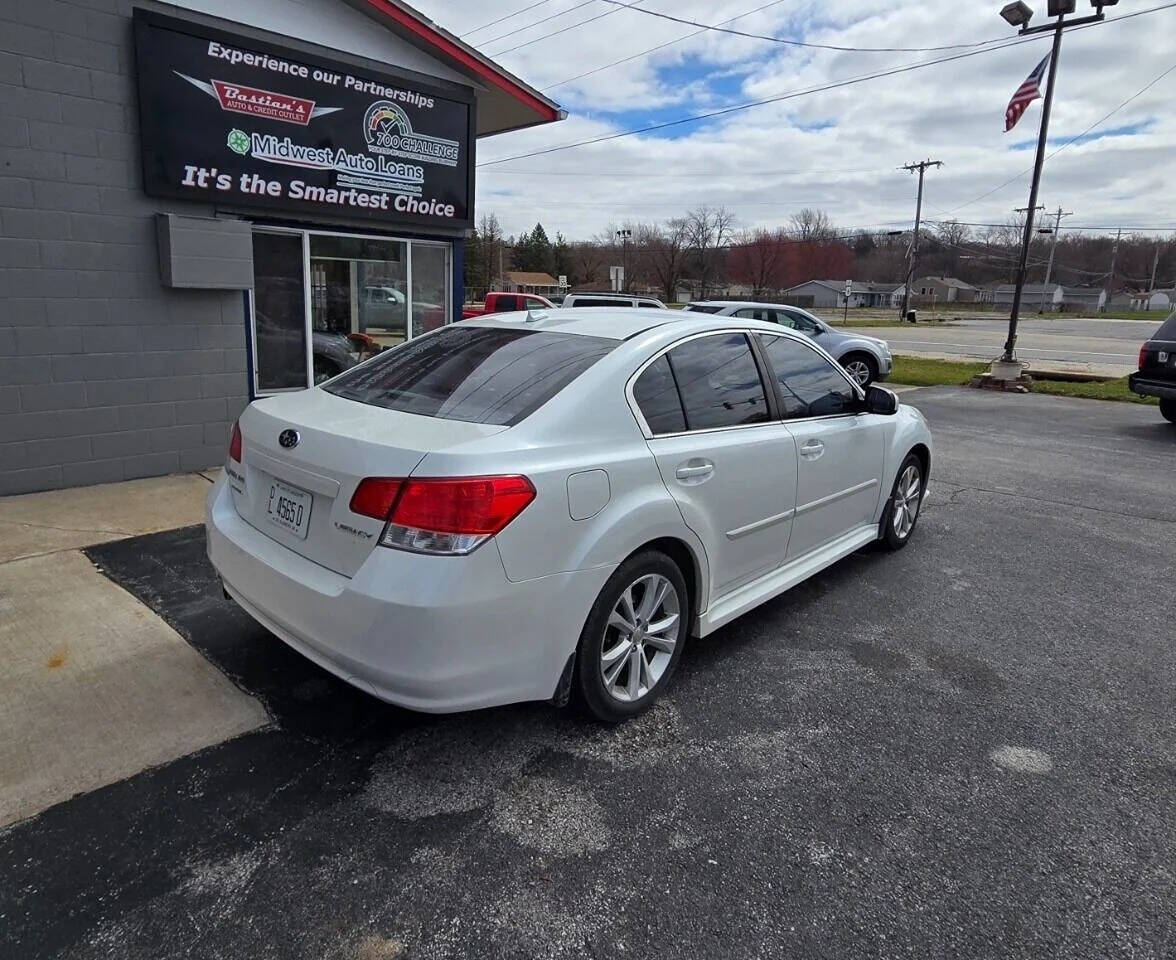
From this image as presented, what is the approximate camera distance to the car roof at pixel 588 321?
3.41 meters

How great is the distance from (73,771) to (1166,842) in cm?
364

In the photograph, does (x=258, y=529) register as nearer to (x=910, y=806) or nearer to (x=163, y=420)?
(x=910, y=806)

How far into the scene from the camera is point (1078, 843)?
8.05ft

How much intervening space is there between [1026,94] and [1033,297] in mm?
118143

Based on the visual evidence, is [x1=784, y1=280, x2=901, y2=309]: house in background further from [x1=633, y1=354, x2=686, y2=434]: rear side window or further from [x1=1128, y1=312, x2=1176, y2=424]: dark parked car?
[x1=633, y1=354, x2=686, y2=434]: rear side window

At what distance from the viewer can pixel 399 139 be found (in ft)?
25.0

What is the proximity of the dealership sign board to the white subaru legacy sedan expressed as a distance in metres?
3.91

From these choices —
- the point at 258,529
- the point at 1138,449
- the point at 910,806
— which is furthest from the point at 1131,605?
the point at 1138,449

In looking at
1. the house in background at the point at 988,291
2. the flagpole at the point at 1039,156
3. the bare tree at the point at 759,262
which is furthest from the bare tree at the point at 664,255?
the house in background at the point at 988,291

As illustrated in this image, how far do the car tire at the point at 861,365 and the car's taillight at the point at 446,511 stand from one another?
13.4 m

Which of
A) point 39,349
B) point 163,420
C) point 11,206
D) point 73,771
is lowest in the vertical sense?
point 73,771

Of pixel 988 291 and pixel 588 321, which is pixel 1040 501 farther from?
pixel 988 291

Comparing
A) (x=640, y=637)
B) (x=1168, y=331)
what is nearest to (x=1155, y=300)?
(x=1168, y=331)

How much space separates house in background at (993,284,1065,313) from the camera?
10538 centimetres
